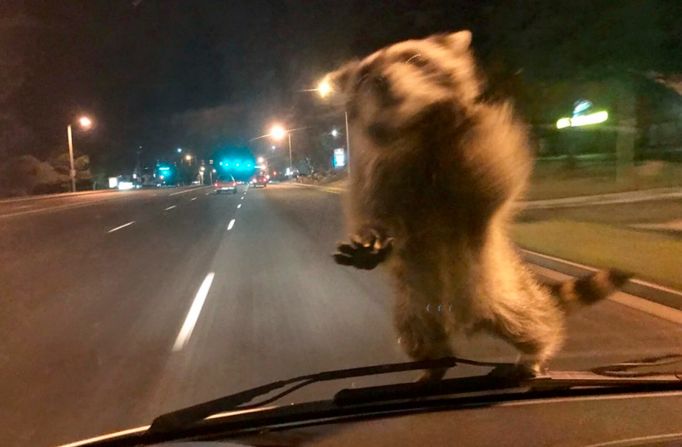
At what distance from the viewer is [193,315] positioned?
11.3m

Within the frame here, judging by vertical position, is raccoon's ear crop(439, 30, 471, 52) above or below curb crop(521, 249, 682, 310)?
above

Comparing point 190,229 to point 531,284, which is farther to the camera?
point 190,229

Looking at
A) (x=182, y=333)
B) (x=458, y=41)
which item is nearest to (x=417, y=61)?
(x=458, y=41)

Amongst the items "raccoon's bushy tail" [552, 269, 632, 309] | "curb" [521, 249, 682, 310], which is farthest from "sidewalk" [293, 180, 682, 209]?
"raccoon's bushy tail" [552, 269, 632, 309]

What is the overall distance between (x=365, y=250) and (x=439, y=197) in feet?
2.07

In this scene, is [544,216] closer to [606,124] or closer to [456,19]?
[456,19]

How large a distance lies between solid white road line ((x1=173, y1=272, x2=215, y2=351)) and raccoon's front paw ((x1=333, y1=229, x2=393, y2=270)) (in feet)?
14.0

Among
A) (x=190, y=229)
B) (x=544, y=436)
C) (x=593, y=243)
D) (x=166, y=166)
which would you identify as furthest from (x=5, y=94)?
(x=166, y=166)

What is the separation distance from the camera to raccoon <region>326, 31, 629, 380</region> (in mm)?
5398

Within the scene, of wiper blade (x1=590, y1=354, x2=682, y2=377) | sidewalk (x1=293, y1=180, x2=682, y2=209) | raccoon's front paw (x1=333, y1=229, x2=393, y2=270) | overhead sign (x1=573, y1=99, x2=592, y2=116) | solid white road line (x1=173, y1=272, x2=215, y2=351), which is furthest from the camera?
overhead sign (x1=573, y1=99, x2=592, y2=116)

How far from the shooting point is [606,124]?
33906 millimetres

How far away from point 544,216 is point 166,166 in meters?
141

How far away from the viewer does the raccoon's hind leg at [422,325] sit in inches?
229

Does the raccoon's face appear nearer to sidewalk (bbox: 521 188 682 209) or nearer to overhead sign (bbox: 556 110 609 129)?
sidewalk (bbox: 521 188 682 209)
